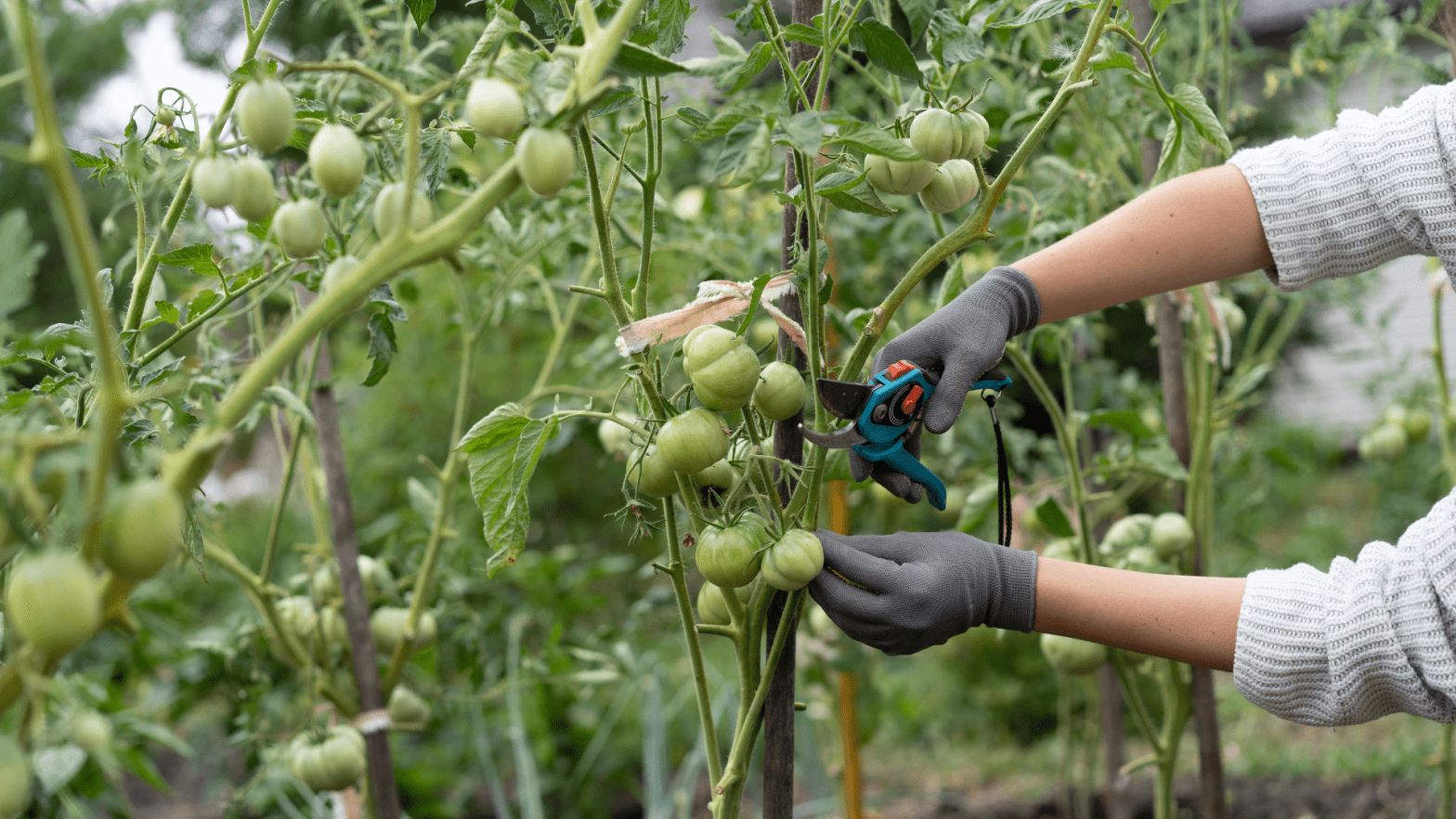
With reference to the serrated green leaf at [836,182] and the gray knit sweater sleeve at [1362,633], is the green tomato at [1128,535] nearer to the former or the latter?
the gray knit sweater sleeve at [1362,633]

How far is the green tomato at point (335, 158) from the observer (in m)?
0.46

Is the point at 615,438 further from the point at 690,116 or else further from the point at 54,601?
the point at 54,601

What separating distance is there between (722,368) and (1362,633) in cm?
61

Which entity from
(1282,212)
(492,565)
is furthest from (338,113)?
(1282,212)

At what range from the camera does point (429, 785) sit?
2.02 meters

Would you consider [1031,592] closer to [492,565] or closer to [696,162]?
[492,565]

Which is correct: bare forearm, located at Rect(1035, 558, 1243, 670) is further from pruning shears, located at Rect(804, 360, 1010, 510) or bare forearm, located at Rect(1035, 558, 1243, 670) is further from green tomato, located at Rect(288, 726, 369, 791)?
green tomato, located at Rect(288, 726, 369, 791)

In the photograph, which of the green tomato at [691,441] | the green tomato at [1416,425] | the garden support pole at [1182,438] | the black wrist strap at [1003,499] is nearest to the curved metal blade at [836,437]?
the green tomato at [691,441]

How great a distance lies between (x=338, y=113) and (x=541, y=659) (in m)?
1.09

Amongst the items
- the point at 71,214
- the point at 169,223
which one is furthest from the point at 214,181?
the point at 169,223

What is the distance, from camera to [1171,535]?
4.06 ft

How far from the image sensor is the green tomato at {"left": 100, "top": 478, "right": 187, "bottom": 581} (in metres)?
0.34

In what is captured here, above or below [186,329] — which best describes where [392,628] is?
below

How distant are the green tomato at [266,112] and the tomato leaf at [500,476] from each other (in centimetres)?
28
